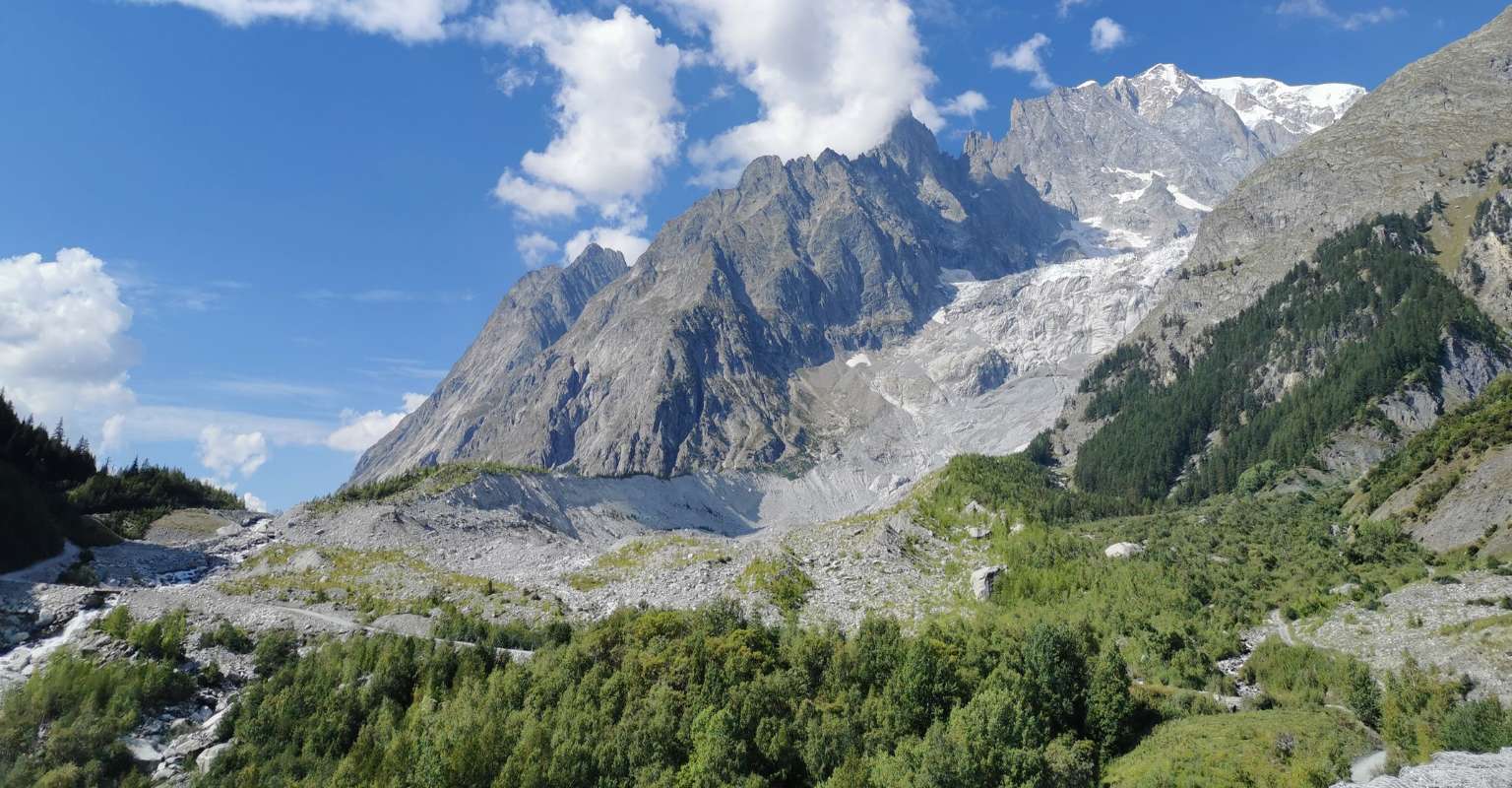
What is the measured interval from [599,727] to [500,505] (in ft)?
310

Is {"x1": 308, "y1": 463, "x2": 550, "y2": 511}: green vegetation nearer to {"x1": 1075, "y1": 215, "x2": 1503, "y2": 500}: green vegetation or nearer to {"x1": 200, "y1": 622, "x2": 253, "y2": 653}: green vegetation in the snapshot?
{"x1": 200, "y1": 622, "x2": 253, "y2": 653}: green vegetation

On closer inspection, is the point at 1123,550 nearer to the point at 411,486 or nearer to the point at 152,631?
the point at 152,631

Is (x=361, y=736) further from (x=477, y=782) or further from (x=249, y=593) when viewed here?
(x=249, y=593)

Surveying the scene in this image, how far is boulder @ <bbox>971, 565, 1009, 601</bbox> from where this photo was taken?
67.1m

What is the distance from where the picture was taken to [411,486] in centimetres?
11994

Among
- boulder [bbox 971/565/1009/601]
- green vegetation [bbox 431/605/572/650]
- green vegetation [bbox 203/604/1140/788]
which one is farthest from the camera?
boulder [bbox 971/565/1009/601]

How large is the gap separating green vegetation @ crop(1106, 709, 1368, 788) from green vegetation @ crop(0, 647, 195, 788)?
46022 millimetres

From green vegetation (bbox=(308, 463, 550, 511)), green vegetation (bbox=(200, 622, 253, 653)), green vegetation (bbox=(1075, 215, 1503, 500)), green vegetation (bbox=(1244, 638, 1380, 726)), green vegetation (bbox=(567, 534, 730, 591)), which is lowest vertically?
green vegetation (bbox=(1244, 638, 1380, 726))

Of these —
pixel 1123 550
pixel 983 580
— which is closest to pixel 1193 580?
pixel 1123 550

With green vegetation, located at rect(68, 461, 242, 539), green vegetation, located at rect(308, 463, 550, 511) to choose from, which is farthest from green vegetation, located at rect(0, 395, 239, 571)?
green vegetation, located at rect(308, 463, 550, 511)

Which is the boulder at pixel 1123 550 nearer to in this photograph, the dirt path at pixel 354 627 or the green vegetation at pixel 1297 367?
the dirt path at pixel 354 627

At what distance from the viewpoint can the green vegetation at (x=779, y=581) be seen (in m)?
64.0

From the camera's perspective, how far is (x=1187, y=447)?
15950cm

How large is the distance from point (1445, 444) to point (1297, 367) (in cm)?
9149
